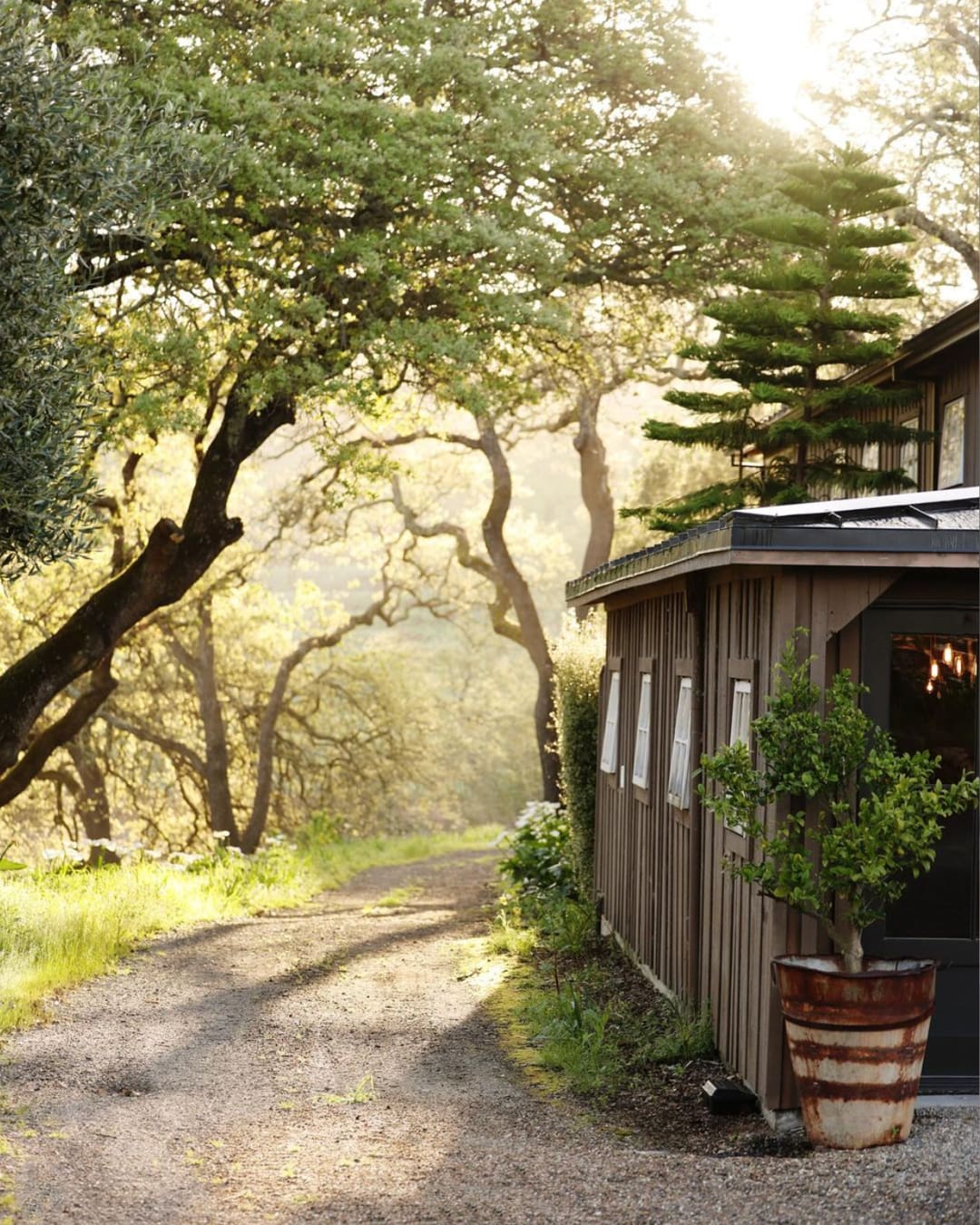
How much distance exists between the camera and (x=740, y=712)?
8070 mm

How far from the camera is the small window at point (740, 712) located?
25.7 ft

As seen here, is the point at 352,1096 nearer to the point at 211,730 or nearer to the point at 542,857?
the point at 542,857

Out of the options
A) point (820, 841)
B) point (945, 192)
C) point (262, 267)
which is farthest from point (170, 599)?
point (945, 192)

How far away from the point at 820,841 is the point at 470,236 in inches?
351

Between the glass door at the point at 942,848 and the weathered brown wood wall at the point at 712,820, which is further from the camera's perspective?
the glass door at the point at 942,848

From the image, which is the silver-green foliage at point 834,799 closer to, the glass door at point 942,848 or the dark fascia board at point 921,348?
the glass door at point 942,848

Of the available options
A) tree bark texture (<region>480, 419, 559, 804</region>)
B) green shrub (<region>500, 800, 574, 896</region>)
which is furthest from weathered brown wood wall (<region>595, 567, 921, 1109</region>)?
tree bark texture (<region>480, 419, 559, 804</region>)

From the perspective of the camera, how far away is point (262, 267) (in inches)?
543

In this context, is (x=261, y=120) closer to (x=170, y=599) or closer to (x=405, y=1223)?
(x=170, y=599)

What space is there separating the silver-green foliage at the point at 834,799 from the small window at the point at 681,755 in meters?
2.36

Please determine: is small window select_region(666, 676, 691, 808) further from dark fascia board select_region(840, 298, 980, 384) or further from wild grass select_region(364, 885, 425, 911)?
wild grass select_region(364, 885, 425, 911)

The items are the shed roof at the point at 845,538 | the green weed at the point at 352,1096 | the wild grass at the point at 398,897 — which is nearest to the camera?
the shed roof at the point at 845,538

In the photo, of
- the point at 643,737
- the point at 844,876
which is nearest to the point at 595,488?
the point at 643,737

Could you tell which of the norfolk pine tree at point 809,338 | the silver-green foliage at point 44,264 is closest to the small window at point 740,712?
the silver-green foliage at point 44,264
